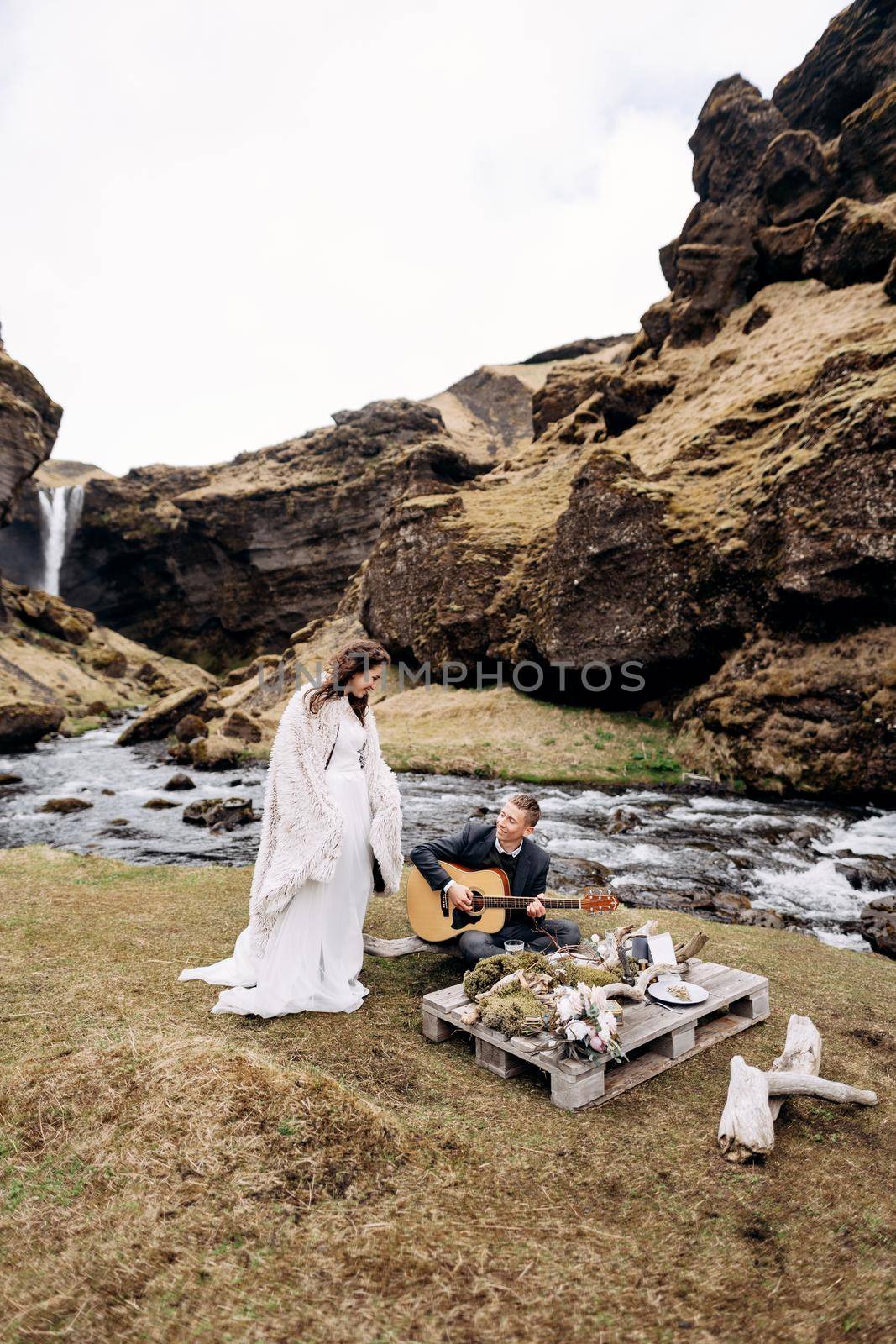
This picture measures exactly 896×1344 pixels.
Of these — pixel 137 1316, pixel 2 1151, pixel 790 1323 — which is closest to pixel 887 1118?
pixel 790 1323

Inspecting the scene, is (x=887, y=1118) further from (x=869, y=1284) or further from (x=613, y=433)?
(x=613, y=433)

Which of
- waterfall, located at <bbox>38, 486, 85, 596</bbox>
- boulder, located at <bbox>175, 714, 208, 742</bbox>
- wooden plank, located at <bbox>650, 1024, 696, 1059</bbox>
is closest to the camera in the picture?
wooden plank, located at <bbox>650, 1024, 696, 1059</bbox>

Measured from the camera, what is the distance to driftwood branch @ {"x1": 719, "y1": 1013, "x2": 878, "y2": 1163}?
14.0 feet

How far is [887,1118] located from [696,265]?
5582cm

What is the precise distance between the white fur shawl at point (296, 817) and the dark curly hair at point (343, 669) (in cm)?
6

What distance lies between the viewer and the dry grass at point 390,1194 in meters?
3.10

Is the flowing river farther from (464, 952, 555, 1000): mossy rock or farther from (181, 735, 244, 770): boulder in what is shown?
(464, 952, 555, 1000): mossy rock

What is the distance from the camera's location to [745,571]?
24.0 meters

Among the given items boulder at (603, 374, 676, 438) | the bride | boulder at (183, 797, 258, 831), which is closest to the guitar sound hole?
the bride

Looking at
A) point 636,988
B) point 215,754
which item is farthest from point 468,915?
point 215,754

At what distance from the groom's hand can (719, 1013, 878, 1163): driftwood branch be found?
2.46 meters

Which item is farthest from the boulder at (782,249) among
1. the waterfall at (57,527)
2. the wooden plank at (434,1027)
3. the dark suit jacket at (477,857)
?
the waterfall at (57,527)

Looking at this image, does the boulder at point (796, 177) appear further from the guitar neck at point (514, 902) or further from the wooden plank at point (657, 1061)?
the wooden plank at point (657, 1061)

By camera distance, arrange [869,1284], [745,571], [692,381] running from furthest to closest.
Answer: [692,381], [745,571], [869,1284]
